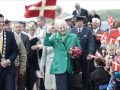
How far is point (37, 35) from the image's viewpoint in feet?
47.8

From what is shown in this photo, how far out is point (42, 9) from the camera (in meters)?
12.9

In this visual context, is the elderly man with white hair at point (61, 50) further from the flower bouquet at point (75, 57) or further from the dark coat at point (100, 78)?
the dark coat at point (100, 78)

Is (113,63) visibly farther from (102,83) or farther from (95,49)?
(95,49)

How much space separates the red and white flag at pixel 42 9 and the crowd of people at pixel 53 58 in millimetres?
237

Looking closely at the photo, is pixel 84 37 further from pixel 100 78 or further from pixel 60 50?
pixel 100 78

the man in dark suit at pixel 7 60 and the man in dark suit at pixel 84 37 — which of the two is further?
the man in dark suit at pixel 84 37

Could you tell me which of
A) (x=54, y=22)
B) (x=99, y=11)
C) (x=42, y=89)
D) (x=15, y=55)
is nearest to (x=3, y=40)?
(x=15, y=55)

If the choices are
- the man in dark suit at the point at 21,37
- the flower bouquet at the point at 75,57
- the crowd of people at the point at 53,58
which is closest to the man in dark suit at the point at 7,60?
the crowd of people at the point at 53,58

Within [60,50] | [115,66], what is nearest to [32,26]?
[60,50]

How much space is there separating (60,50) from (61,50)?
0.06 feet

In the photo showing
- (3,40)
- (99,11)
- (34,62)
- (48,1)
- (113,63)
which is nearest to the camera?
(113,63)

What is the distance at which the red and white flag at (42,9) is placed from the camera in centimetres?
1272

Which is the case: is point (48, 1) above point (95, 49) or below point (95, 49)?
above

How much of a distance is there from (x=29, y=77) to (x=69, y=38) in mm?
2470
